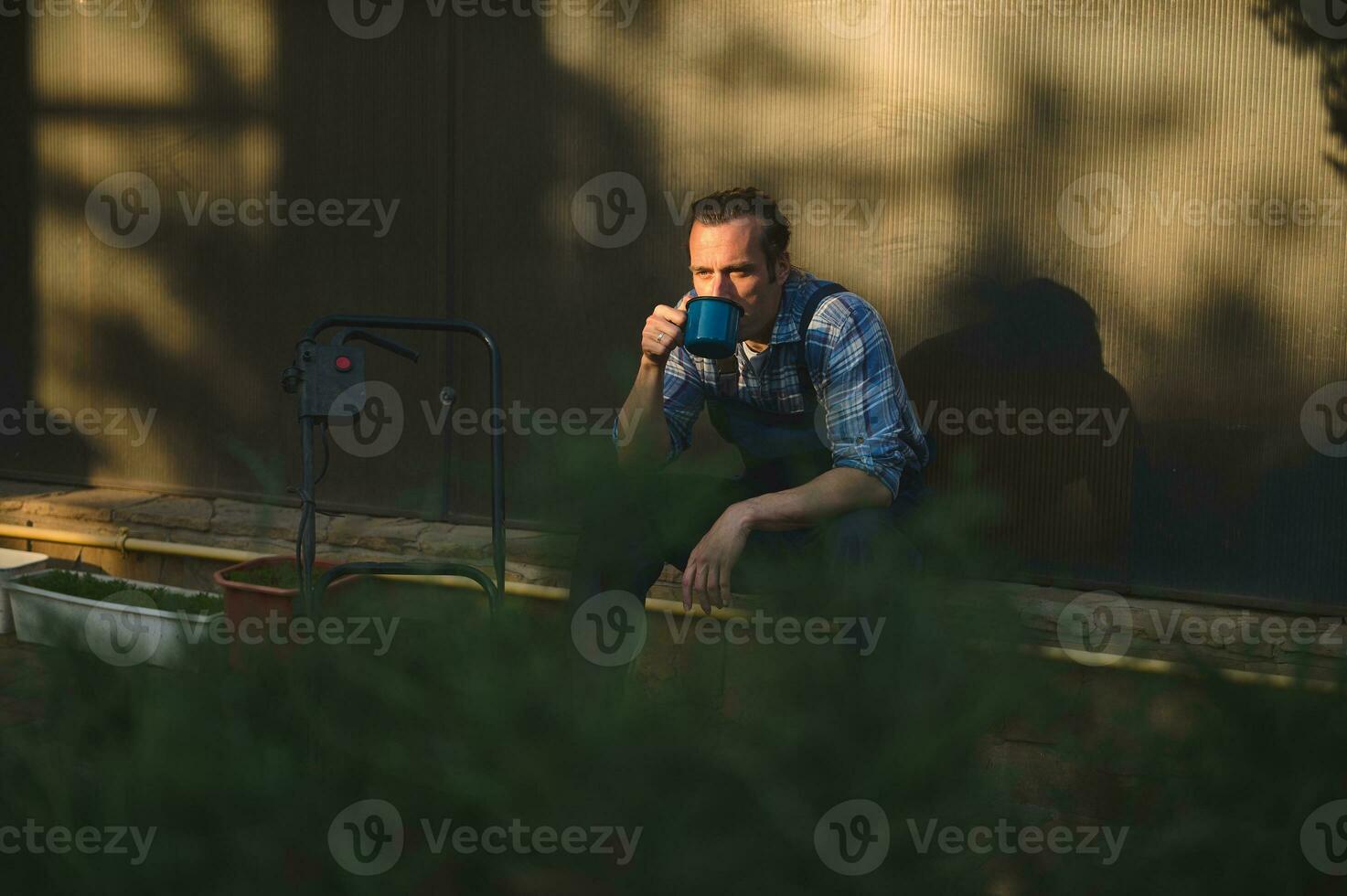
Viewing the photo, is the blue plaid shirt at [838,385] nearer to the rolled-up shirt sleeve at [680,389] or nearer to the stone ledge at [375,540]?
the rolled-up shirt sleeve at [680,389]

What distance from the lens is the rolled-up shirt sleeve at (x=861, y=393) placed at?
2.59 m

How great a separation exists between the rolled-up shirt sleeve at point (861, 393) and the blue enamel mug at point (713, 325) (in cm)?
38

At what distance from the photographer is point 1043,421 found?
3568 mm

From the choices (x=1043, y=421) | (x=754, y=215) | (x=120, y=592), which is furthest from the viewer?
(x=120, y=592)

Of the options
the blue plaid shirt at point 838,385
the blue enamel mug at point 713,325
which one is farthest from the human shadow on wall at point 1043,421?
the blue enamel mug at point 713,325

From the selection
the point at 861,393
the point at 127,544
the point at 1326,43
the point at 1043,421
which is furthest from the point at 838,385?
the point at 127,544

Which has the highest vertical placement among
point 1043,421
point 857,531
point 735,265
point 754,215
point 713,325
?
point 754,215

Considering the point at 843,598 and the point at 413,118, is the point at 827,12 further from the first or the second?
the point at 843,598

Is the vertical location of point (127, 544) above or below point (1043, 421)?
below

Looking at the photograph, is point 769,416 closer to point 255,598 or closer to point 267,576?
point 255,598

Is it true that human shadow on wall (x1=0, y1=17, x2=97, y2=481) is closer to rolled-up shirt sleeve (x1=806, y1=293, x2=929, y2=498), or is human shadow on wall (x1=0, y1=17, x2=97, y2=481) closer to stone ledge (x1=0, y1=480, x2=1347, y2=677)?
stone ledge (x1=0, y1=480, x2=1347, y2=677)

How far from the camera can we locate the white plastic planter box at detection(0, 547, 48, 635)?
13.6 feet

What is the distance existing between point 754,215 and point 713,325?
57 centimetres

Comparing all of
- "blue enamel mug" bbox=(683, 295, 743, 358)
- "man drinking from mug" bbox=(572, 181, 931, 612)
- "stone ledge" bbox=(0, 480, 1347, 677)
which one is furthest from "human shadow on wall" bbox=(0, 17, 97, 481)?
"blue enamel mug" bbox=(683, 295, 743, 358)
